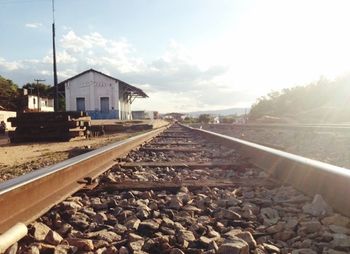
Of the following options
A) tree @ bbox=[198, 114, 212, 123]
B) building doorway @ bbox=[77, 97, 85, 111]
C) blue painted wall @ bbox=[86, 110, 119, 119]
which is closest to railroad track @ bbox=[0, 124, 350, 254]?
blue painted wall @ bbox=[86, 110, 119, 119]

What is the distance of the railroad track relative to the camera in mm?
2172

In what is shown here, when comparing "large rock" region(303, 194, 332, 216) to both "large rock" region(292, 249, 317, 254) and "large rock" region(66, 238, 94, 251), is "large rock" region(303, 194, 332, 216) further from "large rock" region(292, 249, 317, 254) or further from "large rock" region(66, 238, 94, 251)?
"large rock" region(66, 238, 94, 251)

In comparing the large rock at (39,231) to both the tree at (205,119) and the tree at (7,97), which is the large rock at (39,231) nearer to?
the tree at (7,97)

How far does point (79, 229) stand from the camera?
2.55 metres

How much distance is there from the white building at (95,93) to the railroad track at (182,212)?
40889mm

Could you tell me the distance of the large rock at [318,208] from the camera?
9.04ft

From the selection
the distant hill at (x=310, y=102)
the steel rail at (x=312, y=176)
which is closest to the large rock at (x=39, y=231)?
the steel rail at (x=312, y=176)

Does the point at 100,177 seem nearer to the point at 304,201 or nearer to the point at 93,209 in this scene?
the point at 93,209

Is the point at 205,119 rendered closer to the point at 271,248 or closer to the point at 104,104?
the point at 104,104

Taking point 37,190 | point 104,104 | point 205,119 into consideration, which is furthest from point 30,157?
point 205,119

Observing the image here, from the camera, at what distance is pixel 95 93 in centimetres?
4525

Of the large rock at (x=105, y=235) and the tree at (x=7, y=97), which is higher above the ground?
the tree at (x=7, y=97)

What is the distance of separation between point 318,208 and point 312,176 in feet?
1.98

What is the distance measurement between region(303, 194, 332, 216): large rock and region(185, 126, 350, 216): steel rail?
0.05m
